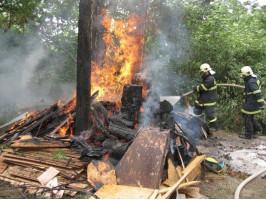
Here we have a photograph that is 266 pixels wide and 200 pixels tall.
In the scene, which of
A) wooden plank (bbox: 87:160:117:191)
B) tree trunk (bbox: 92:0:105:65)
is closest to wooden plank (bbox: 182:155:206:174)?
wooden plank (bbox: 87:160:117:191)

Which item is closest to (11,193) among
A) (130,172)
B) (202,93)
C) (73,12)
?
(130,172)

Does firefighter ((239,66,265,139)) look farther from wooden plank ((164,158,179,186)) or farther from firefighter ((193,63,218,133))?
wooden plank ((164,158,179,186))

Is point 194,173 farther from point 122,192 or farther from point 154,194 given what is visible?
point 122,192

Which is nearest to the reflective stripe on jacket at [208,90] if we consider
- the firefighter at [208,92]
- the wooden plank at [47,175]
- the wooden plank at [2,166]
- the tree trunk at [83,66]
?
the firefighter at [208,92]

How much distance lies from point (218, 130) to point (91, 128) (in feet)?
18.2

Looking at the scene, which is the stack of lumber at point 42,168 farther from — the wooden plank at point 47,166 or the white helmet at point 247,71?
the white helmet at point 247,71

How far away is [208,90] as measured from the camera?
882 cm

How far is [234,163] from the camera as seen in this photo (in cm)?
613

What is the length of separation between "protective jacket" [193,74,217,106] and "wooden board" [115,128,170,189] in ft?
15.0

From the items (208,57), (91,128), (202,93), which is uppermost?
(208,57)

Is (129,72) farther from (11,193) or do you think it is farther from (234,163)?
Answer: (11,193)

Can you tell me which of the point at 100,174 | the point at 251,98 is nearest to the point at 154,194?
the point at 100,174

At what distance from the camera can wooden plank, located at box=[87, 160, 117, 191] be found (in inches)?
167

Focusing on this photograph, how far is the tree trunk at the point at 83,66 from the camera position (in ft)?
19.0
